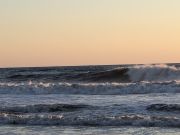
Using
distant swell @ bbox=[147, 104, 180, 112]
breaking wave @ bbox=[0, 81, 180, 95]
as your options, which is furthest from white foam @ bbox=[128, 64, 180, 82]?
distant swell @ bbox=[147, 104, 180, 112]

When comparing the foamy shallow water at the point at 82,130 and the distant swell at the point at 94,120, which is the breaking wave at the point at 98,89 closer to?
the distant swell at the point at 94,120

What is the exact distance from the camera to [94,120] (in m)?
11.6

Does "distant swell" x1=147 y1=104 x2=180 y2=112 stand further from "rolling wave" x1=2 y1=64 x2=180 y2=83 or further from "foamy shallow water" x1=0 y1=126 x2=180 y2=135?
"rolling wave" x1=2 y1=64 x2=180 y2=83

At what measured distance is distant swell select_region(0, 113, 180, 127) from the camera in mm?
11172

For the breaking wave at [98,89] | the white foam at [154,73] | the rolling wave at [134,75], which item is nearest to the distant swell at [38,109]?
the breaking wave at [98,89]

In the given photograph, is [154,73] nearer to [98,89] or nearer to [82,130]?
[98,89]

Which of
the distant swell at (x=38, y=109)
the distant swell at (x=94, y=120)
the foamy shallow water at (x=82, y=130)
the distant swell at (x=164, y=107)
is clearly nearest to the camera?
the foamy shallow water at (x=82, y=130)

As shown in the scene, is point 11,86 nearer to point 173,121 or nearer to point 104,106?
point 104,106

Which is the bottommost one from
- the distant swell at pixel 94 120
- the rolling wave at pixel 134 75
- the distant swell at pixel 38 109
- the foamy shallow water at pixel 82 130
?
the foamy shallow water at pixel 82 130

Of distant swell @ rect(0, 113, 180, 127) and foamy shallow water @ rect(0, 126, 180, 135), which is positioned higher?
distant swell @ rect(0, 113, 180, 127)

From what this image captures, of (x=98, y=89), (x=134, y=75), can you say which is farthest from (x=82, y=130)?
(x=134, y=75)

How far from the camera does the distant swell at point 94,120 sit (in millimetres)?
11172

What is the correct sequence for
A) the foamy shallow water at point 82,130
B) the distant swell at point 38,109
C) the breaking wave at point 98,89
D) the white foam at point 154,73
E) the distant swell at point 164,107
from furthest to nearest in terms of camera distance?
the white foam at point 154,73 → the breaking wave at point 98,89 → the distant swell at point 38,109 → the distant swell at point 164,107 → the foamy shallow water at point 82,130

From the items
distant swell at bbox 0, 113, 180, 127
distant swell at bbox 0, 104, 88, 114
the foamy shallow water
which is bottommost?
the foamy shallow water
